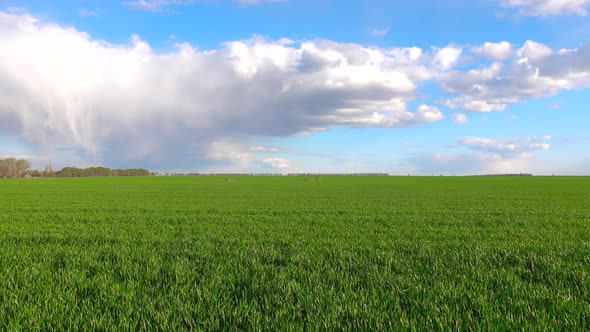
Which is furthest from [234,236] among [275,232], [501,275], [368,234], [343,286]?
[501,275]

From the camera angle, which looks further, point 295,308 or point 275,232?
point 275,232

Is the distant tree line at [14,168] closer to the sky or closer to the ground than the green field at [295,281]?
closer to the sky

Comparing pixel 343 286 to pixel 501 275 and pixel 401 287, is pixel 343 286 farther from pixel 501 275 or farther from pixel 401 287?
pixel 501 275

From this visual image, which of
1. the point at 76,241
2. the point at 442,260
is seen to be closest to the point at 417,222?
the point at 442,260

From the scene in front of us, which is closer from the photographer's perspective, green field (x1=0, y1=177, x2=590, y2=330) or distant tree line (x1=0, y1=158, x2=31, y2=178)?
green field (x1=0, y1=177, x2=590, y2=330)

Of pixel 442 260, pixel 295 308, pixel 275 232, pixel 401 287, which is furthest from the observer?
pixel 275 232

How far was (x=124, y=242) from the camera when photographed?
452 inches

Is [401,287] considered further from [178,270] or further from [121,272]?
[121,272]

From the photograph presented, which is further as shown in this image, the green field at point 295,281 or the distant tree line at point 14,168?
the distant tree line at point 14,168

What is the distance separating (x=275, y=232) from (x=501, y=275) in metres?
8.25

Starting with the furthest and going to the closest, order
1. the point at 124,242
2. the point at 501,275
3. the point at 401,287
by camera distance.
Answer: the point at 124,242, the point at 501,275, the point at 401,287

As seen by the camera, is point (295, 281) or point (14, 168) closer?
point (295, 281)

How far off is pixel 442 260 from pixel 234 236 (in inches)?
280

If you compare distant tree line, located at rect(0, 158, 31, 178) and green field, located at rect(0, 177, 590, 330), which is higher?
distant tree line, located at rect(0, 158, 31, 178)
